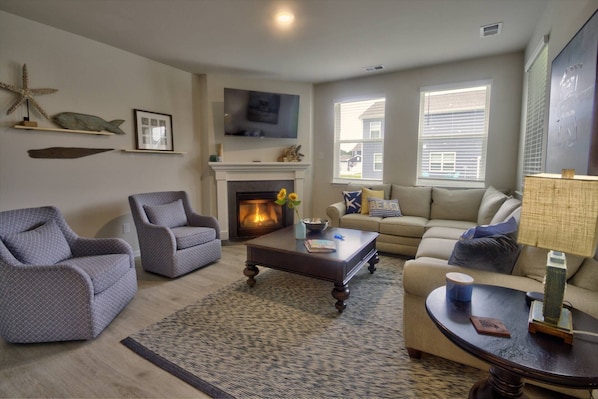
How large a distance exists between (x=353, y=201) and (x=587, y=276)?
9.80ft

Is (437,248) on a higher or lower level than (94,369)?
higher

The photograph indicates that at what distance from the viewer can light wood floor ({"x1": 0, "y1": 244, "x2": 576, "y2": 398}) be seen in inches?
63.2

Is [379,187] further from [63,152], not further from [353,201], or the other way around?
[63,152]

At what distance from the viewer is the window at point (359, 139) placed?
480 centimetres

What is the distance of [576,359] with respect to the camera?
37.8 inches

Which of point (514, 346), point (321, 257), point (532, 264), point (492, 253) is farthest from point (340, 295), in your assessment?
point (514, 346)

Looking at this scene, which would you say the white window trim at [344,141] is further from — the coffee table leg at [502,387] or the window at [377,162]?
the coffee table leg at [502,387]

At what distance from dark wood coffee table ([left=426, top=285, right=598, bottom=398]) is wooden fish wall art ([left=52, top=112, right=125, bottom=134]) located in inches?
144

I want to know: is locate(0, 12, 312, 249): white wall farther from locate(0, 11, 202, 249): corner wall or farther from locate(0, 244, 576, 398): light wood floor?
locate(0, 244, 576, 398): light wood floor

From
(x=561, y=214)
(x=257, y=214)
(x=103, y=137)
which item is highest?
(x=103, y=137)

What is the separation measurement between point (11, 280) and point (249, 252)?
1.70m

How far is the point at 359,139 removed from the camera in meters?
4.97

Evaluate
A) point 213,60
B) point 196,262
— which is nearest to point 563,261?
point 196,262

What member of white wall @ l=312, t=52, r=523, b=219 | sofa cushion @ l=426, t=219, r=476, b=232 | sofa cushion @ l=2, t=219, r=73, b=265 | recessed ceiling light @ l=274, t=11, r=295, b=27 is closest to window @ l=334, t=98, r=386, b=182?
white wall @ l=312, t=52, r=523, b=219
